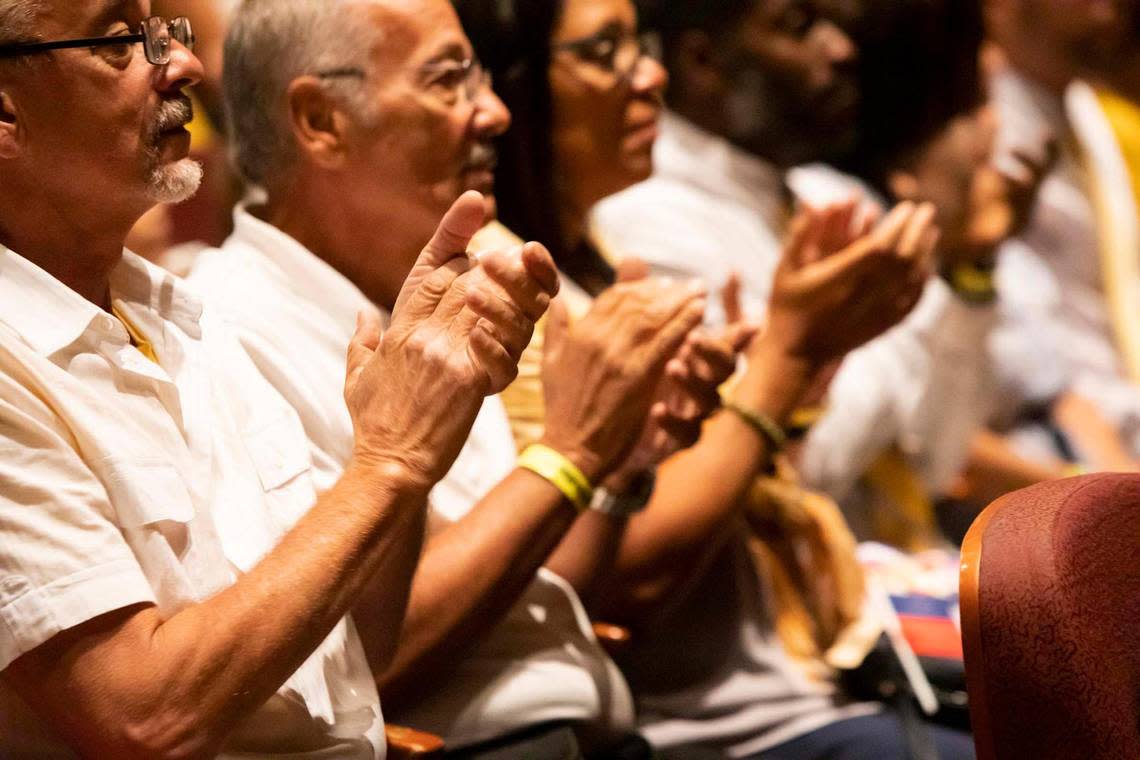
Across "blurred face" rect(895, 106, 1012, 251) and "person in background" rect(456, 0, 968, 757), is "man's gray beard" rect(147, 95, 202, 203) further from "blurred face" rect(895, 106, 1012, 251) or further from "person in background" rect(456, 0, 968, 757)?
"blurred face" rect(895, 106, 1012, 251)

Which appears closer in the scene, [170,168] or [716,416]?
[170,168]

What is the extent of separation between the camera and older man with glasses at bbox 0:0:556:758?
1.05 m

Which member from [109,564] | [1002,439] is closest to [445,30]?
[109,564]

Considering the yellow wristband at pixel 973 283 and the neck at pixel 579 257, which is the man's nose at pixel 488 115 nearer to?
the neck at pixel 579 257

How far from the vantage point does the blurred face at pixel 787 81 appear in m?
2.62

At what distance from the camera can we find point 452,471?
5.22 feet

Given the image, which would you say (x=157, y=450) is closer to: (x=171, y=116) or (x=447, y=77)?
(x=171, y=116)

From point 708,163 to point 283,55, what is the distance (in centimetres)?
125

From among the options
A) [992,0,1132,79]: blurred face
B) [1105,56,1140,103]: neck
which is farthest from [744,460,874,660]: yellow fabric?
[1105,56,1140,103]: neck

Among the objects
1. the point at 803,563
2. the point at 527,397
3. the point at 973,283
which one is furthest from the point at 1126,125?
the point at 527,397

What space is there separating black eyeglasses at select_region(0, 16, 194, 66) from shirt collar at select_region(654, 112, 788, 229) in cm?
143

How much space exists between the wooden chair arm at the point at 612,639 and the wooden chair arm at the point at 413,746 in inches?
16.4

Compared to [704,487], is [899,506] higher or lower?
lower

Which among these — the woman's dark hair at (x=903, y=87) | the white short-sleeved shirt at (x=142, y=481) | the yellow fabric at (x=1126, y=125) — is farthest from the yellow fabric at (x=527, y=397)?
the yellow fabric at (x=1126, y=125)
